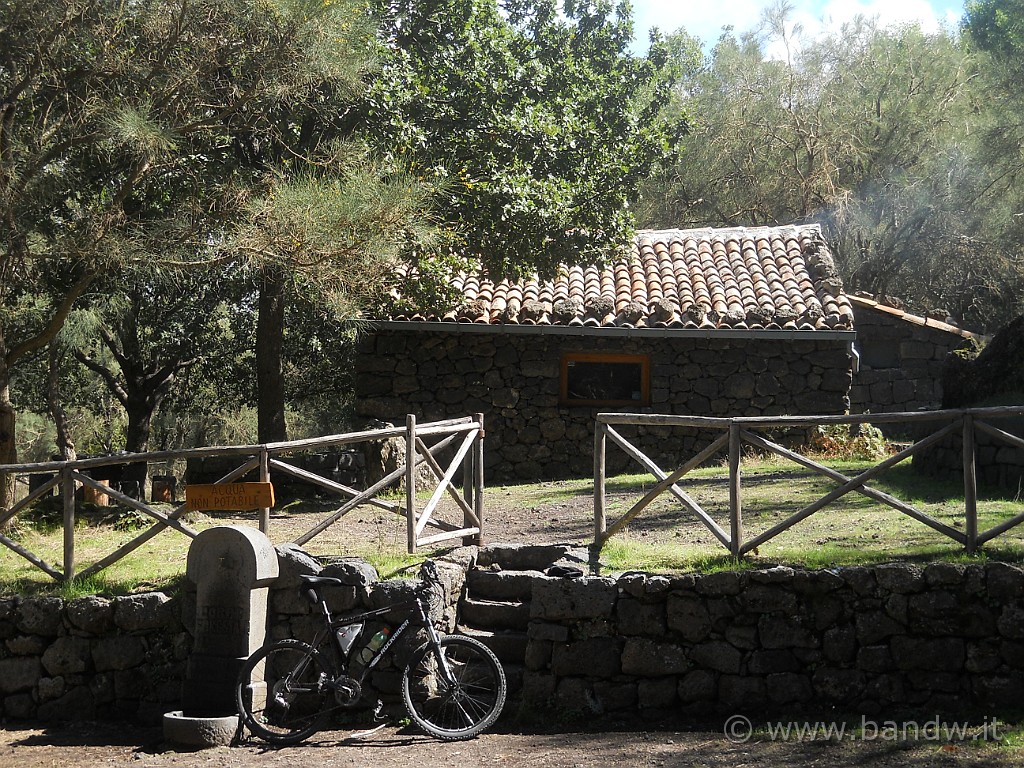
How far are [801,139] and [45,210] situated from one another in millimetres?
19786

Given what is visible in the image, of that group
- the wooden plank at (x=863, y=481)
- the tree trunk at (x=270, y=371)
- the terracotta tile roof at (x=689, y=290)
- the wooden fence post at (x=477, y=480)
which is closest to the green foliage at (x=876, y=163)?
the terracotta tile roof at (x=689, y=290)

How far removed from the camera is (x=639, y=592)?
6.80 metres

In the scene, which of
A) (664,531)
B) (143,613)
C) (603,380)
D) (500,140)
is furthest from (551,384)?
(143,613)

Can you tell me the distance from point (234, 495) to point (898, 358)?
11397 mm

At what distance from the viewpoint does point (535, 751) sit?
6004 millimetres

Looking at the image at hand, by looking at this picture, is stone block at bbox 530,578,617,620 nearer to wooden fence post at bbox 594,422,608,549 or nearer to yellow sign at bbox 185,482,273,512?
wooden fence post at bbox 594,422,608,549

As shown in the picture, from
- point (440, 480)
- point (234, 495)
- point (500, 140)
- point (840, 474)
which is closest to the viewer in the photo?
point (840, 474)

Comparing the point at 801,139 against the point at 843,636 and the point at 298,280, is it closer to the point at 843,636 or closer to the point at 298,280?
the point at 298,280

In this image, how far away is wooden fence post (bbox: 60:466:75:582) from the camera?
25.8ft

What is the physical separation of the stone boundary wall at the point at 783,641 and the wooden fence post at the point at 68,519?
373 cm

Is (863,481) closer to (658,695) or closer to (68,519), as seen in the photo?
(658,695)

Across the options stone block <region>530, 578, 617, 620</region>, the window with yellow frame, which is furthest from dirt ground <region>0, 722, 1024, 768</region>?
the window with yellow frame

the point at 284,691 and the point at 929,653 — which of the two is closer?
the point at 929,653

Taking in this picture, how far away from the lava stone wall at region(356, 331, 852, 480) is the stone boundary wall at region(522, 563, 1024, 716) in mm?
6716
